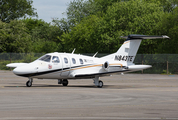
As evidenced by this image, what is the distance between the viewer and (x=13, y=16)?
243 ft

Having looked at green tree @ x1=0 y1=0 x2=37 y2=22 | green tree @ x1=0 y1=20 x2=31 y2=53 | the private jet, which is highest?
green tree @ x1=0 y1=0 x2=37 y2=22

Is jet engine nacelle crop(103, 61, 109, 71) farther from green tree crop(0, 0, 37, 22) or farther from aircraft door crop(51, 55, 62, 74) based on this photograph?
green tree crop(0, 0, 37, 22)

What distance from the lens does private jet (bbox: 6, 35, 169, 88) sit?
21.6m

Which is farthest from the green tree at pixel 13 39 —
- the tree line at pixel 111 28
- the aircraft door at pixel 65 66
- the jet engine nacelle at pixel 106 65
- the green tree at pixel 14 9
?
the jet engine nacelle at pixel 106 65

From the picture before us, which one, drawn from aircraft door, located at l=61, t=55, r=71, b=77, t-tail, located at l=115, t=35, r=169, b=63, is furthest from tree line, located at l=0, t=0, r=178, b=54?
aircraft door, located at l=61, t=55, r=71, b=77

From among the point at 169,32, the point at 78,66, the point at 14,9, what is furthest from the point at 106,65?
the point at 14,9

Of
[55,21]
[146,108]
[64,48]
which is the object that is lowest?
[146,108]

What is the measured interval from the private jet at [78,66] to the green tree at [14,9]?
50721mm

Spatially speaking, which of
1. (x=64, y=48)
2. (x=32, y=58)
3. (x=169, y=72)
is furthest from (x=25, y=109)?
(x=64, y=48)

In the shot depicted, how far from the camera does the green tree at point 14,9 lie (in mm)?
71188

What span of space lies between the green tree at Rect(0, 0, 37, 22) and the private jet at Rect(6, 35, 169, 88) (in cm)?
5072

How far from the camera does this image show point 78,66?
2300 centimetres

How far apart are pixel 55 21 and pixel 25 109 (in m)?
68.4

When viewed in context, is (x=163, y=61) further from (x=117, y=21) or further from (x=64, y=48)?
(x=64, y=48)
